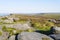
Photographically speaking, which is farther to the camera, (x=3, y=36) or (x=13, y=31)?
(x=13, y=31)

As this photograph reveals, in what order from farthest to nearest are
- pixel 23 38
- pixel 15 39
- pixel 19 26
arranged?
pixel 19 26 → pixel 15 39 → pixel 23 38

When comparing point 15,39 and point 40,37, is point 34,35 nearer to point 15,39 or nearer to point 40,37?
point 40,37

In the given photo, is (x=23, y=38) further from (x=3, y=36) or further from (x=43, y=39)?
(x=3, y=36)

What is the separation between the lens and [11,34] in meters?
17.7

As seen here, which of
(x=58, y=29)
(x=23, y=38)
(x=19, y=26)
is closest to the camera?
(x=23, y=38)

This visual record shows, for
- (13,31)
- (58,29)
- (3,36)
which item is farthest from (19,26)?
(58,29)

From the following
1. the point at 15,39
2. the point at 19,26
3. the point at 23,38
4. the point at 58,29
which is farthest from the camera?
the point at 19,26

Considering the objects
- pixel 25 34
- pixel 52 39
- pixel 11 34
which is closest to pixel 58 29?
pixel 52 39

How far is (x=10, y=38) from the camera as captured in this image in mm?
16469

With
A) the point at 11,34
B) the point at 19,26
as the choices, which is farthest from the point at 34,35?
the point at 19,26

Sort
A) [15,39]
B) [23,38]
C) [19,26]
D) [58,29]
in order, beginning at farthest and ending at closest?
[19,26] → [58,29] → [15,39] → [23,38]

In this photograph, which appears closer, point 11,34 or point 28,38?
point 28,38

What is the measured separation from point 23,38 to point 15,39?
1.65 meters

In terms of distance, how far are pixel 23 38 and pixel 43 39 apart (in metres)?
1.89
